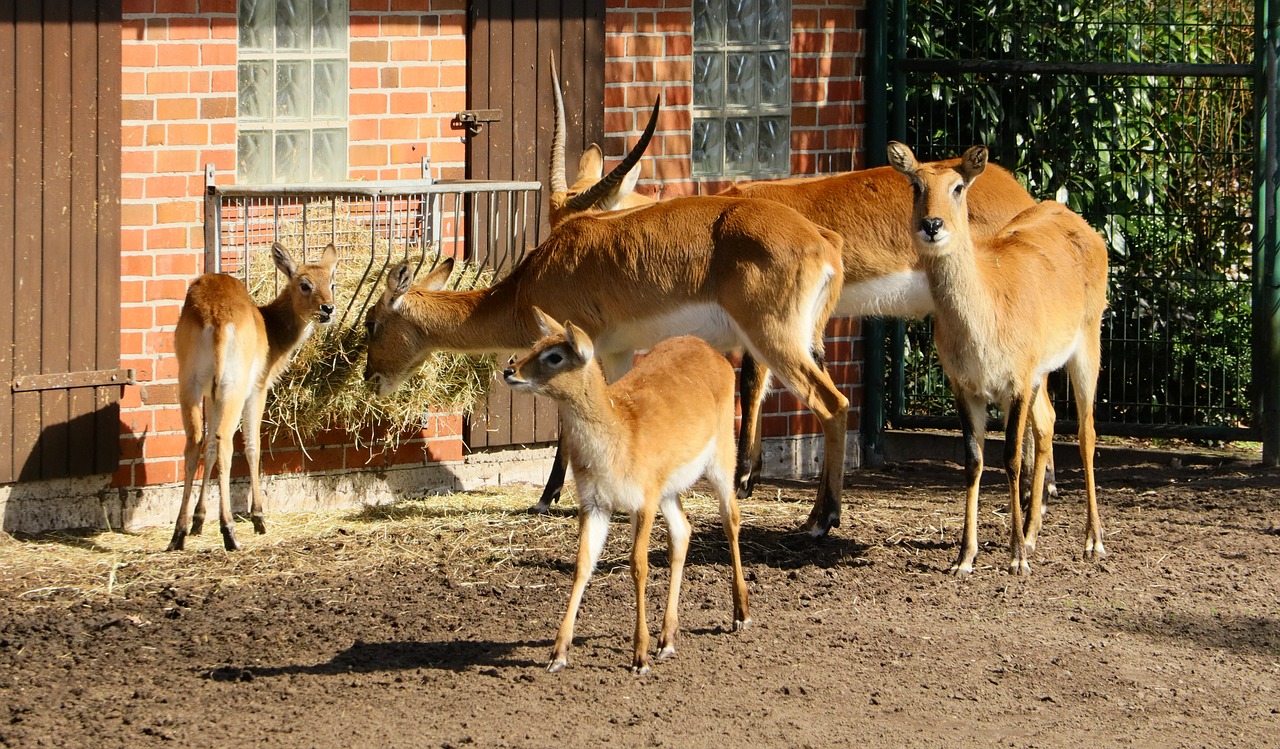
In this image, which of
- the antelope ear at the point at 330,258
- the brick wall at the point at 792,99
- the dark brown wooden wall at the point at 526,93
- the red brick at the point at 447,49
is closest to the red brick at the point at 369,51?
the red brick at the point at 447,49

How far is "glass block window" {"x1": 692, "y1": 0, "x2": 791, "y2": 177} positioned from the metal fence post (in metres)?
2.48

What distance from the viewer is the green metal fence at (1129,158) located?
30.2 feet

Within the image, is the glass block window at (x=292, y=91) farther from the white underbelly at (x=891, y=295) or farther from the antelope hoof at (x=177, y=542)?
the white underbelly at (x=891, y=295)

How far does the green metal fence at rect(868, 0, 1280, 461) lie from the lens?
30.2ft

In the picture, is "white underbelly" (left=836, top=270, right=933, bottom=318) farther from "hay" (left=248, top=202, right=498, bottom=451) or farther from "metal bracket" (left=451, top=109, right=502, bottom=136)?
"metal bracket" (left=451, top=109, right=502, bottom=136)

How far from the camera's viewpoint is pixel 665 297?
24.1 ft

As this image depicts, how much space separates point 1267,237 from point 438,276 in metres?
4.40

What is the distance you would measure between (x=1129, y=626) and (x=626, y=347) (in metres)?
2.61

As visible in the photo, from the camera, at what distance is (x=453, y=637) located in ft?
19.3

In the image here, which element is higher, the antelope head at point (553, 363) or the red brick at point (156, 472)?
the antelope head at point (553, 363)

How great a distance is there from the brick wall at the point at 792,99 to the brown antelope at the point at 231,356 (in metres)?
1.97

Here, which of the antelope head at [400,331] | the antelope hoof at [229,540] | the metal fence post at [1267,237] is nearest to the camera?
the antelope hoof at [229,540]

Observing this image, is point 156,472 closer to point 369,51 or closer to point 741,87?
point 369,51

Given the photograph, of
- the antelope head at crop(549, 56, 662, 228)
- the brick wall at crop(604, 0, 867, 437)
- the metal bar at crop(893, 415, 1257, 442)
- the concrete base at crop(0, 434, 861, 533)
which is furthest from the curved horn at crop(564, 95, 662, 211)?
the metal bar at crop(893, 415, 1257, 442)
